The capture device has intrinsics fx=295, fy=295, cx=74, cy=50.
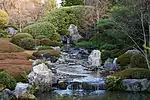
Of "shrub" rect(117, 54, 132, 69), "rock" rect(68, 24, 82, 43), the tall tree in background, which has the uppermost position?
the tall tree in background

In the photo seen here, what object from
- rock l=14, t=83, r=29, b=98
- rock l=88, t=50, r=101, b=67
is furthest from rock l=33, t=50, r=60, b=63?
rock l=14, t=83, r=29, b=98

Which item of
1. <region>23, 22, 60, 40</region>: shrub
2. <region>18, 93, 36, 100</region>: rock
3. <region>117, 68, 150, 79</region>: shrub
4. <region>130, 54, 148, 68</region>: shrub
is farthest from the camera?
<region>23, 22, 60, 40</region>: shrub

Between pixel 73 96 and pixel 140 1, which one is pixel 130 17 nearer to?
pixel 140 1

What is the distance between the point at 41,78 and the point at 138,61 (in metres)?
4.84

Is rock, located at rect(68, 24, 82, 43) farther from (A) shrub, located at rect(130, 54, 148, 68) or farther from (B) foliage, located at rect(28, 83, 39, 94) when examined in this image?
(B) foliage, located at rect(28, 83, 39, 94)

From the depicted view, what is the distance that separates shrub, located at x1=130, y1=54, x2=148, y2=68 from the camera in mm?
14156

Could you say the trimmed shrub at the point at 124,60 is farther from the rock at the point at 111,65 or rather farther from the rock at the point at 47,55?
the rock at the point at 47,55

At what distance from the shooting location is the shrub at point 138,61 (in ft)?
46.4

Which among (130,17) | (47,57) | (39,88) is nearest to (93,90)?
(39,88)

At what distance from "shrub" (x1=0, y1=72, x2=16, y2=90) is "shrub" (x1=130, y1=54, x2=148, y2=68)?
5.91 metres

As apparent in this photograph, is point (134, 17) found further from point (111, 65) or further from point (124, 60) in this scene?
point (111, 65)

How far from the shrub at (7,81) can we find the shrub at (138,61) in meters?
5.91

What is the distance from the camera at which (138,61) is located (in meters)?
14.3

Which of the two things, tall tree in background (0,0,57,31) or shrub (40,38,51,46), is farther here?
tall tree in background (0,0,57,31)
